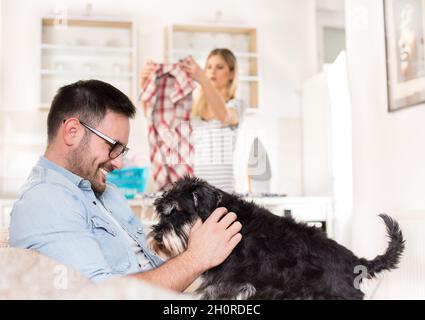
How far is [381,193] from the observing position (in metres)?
2.39

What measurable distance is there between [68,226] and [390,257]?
0.86 m

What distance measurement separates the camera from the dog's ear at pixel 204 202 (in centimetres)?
141

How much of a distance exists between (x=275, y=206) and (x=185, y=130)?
802 mm

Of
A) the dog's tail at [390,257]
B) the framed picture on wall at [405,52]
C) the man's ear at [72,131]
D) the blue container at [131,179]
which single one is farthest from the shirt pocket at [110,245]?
the blue container at [131,179]

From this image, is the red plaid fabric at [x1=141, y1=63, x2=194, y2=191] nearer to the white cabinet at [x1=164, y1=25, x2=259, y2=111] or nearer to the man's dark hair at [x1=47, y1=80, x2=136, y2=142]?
the white cabinet at [x1=164, y1=25, x2=259, y2=111]

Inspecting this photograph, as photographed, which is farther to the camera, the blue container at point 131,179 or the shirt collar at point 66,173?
the blue container at point 131,179

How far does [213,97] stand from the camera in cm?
341

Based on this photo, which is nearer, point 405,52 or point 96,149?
point 96,149

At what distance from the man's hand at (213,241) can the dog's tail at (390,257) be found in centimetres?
34

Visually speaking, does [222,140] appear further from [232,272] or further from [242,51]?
[232,272]

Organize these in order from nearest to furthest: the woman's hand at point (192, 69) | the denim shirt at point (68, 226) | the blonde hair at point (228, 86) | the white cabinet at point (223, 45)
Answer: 1. the denim shirt at point (68, 226)
2. the woman's hand at point (192, 69)
3. the blonde hair at point (228, 86)
4. the white cabinet at point (223, 45)

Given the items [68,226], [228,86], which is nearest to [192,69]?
[228,86]

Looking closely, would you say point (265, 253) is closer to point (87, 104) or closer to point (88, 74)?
point (87, 104)

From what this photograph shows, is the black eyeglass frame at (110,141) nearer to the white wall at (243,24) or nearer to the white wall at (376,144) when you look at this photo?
the white wall at (376,144)
